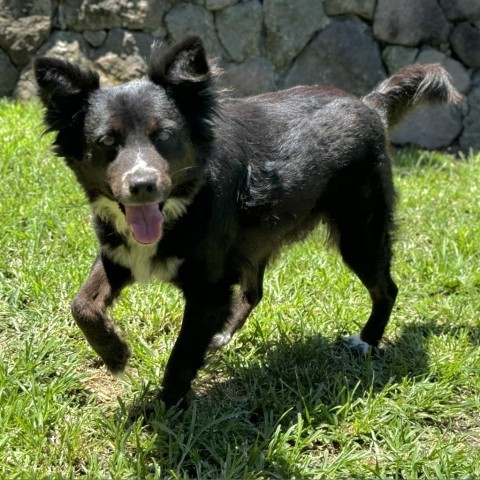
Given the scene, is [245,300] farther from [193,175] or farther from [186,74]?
[186,74]

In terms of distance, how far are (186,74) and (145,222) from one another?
0.76 metres

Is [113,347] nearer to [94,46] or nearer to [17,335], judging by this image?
[17,335]

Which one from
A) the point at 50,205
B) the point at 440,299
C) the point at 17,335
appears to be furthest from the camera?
the point at 50,205

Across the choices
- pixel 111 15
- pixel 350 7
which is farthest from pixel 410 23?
pixel 111 15

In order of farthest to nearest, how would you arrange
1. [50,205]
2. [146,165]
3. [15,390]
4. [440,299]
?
[50,205]
[440,299]
[15,390]
[146,165]

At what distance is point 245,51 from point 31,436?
5.54 m

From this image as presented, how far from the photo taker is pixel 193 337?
11.7 ft

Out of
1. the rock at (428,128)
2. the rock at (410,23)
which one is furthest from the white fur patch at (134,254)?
the rock at (410,23)

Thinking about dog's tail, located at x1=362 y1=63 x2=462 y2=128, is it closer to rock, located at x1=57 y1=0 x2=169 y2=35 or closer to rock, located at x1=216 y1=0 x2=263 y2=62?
rock, located at x1=216 y1=0 x2=263 y2=62

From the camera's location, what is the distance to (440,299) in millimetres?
4848

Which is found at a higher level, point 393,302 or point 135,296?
point 393,302

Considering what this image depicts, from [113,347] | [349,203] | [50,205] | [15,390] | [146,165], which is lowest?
[50,205]

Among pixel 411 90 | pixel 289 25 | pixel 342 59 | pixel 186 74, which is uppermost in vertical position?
pixel 186 74

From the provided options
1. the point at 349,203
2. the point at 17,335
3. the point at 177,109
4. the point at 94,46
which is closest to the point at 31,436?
the point at 17,335
